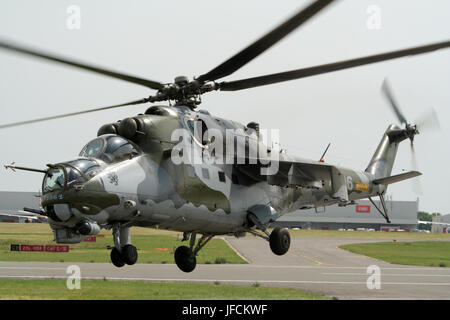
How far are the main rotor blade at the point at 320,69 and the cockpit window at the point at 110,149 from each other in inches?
131

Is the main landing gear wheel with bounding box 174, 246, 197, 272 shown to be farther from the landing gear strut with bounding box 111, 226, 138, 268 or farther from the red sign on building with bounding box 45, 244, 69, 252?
the red sign on building with bounding box 45, 244, 69, 252

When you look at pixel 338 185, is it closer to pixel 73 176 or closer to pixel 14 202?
pixel 73 176

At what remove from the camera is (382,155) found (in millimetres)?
23984

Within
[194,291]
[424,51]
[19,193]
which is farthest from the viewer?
[19,193]

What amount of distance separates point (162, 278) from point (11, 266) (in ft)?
59.4

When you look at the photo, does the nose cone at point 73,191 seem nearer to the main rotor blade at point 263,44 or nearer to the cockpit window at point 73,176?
the cockpit window at point 73,176

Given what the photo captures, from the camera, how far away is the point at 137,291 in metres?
33.1

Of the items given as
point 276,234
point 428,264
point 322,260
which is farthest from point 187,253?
point 428,264

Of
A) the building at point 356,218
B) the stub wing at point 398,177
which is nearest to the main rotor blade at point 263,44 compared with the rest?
the stub wing at point 398,177

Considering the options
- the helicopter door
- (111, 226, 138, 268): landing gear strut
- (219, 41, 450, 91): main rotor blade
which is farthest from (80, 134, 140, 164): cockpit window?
the helicopter door

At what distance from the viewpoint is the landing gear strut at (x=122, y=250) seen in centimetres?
1257

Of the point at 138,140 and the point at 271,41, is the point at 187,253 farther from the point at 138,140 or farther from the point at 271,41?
the point at 271,41

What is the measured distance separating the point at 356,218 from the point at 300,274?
8324 cm

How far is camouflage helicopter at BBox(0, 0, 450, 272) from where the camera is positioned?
11367mm
